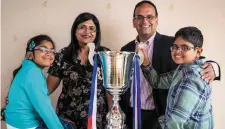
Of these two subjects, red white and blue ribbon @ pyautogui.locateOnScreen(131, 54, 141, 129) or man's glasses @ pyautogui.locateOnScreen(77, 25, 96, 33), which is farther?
man's glasses @ pyautogui.locateOnScreen(77, 25, 96, 33)

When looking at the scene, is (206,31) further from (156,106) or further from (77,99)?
(77,99)

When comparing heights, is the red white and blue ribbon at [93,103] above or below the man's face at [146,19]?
below

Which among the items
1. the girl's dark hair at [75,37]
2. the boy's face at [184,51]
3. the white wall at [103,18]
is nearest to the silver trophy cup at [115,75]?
the boy's face at [184,51]

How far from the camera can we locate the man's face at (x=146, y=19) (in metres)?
1.36

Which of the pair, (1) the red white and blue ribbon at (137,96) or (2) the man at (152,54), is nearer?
(1) the red white and blue ribbon at (137,96)

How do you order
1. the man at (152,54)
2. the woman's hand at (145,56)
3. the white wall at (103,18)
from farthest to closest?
the white wall at (103,18) < the man at (152,54) < the woman's hand at (145,56)

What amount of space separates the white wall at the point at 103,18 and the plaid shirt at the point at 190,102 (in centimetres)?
74

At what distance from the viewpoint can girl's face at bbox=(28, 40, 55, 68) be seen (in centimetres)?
131

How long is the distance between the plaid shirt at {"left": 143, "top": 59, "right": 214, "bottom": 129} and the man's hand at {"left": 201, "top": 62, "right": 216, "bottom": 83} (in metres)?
0.02

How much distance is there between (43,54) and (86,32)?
28 centimetres

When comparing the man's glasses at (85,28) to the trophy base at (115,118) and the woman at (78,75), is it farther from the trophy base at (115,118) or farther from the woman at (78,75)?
the trophy base at (115,118)

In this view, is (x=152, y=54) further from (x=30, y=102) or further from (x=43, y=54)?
(x=30, y=102)

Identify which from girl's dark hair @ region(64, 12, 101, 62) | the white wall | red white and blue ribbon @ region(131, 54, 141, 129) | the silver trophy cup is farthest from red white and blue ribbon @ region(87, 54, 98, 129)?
the white wall

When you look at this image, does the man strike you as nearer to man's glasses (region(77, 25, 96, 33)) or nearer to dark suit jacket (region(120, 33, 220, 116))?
dark suit jacket (region(120, 33, 220, 116))
